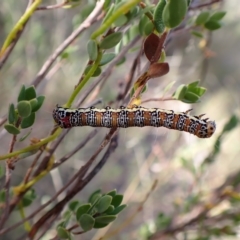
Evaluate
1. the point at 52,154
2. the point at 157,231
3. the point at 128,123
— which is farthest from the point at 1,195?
the point at 157,231

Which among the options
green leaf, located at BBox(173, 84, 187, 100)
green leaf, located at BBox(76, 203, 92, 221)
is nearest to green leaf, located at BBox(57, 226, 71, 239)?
green leaf, located at BBox(76, 203, 92, 221)

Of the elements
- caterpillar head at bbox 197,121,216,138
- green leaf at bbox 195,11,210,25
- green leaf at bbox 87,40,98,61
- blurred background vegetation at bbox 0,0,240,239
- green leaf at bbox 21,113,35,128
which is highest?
green leaf at bbox 87,40,98,61

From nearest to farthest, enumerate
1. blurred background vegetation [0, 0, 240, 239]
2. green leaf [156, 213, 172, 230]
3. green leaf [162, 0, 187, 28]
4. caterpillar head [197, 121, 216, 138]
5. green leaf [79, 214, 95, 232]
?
green leaf [162, 0, 187, 28] < green leaf [79, 214, 95, 232] < caterpillar head [197, 121, 216, 138] < green leaf [156, 213, 172, 230] < blurred background vegetation [0, 0, 240, 239]

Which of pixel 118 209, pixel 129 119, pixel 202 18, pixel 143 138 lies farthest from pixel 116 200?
pixel 143 138

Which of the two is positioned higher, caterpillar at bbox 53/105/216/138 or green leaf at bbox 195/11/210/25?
green leaf at bbox 195/11/210/25

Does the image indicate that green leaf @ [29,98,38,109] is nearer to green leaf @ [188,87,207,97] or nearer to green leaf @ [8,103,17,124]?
green leaf @ [8,103,17,124]

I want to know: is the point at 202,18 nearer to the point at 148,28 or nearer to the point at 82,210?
the point at 148,28
